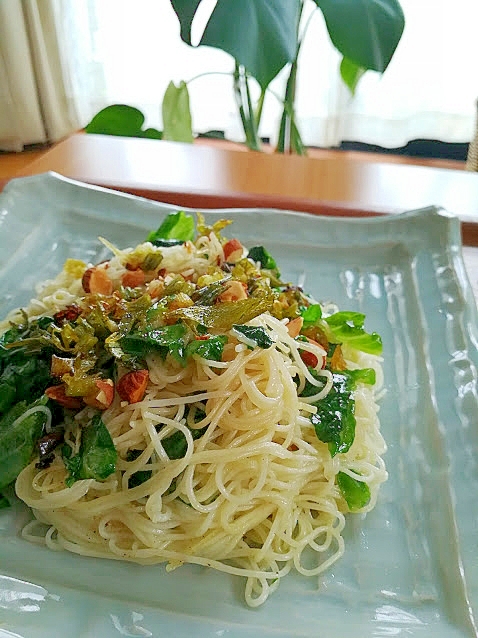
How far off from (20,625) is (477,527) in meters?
0.91

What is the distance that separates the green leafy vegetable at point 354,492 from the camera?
59.0 inches

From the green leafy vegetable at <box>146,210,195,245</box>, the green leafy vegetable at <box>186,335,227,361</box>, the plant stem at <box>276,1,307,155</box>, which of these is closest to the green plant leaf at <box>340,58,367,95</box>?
the plant stem at <box>276,1,307,155</box>

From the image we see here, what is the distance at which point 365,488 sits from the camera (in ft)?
4.97

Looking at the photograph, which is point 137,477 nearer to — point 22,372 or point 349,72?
point 22,372

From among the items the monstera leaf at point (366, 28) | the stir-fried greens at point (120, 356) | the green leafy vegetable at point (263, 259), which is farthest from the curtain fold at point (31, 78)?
the stir-fried greens at point (120, 356)

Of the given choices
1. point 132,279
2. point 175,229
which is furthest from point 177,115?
point 132,279

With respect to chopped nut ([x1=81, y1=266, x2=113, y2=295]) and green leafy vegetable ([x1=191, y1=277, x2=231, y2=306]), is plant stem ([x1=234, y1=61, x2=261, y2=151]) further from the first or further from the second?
green leafy vegetable ([x1=191, y1=277, x2=231, y2=306])

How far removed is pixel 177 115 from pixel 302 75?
227cm

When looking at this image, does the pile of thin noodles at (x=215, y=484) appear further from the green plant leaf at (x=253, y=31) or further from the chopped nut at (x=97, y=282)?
the green plant leaf at (x=253, y=31)

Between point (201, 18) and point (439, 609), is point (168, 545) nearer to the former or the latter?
point (439, 609)

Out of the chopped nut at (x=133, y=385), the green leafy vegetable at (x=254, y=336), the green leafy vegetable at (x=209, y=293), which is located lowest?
the chopped nut at (x=133, y=385)

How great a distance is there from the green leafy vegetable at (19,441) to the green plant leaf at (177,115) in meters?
2.26

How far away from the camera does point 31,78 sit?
17.8 feet

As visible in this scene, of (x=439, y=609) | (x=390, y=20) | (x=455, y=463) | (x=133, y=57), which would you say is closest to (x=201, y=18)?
(x=133, y=57)
